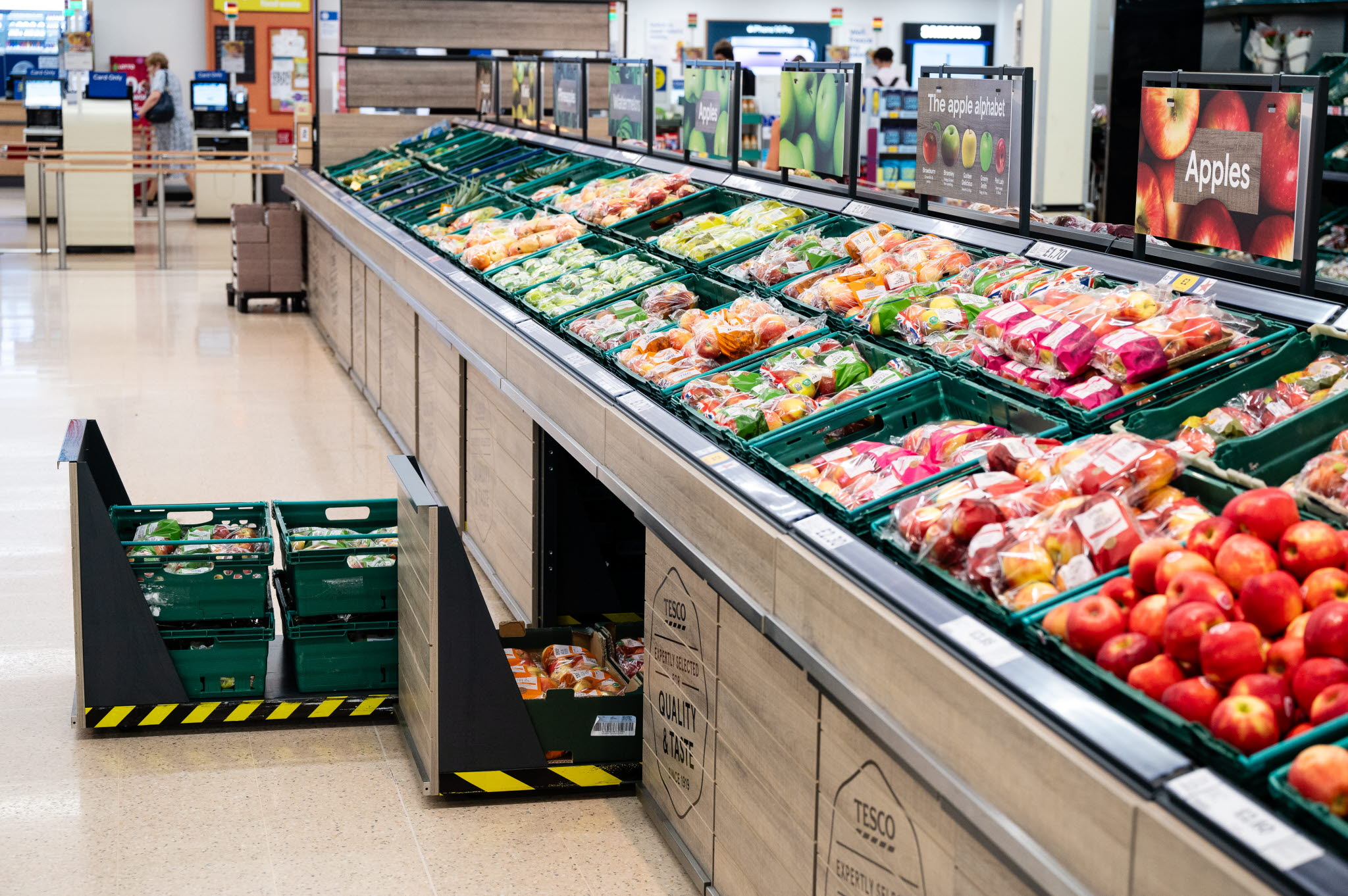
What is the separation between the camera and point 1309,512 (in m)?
2.07

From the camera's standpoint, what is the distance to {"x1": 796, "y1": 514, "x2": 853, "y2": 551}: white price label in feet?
7.73

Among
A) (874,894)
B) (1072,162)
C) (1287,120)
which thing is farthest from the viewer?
(1072,162)

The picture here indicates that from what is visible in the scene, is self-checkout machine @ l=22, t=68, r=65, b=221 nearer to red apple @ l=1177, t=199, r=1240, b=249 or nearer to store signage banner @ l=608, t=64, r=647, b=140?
store signage banner @ l=608, t=64, r=647, b=140

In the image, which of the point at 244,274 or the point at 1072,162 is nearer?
the point at 1072,162

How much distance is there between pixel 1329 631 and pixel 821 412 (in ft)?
4.59

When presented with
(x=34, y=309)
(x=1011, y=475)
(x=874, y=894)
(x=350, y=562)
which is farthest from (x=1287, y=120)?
(x=34, y=309)

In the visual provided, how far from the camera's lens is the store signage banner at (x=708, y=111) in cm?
535

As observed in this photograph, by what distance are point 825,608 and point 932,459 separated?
Answer: 50 centimetres

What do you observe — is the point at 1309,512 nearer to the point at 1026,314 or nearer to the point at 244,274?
the point at 1026,314

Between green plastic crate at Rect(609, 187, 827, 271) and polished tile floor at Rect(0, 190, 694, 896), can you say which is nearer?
polished tile floor at Rect(0, 190, 694, 896)

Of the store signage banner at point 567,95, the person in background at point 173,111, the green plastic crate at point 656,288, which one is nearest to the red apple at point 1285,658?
the green plastic crate at point 656,288

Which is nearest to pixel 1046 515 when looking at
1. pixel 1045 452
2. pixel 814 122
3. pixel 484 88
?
pixel 1045 452

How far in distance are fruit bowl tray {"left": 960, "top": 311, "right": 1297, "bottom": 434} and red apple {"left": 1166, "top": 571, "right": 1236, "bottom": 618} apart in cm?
76

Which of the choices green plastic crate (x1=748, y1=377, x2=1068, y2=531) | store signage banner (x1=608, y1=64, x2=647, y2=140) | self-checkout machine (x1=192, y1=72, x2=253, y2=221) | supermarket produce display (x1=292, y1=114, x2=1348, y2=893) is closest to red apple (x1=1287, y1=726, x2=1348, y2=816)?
supermarket produce display (x1=292, y1=114, x2=1348, y2=893)
